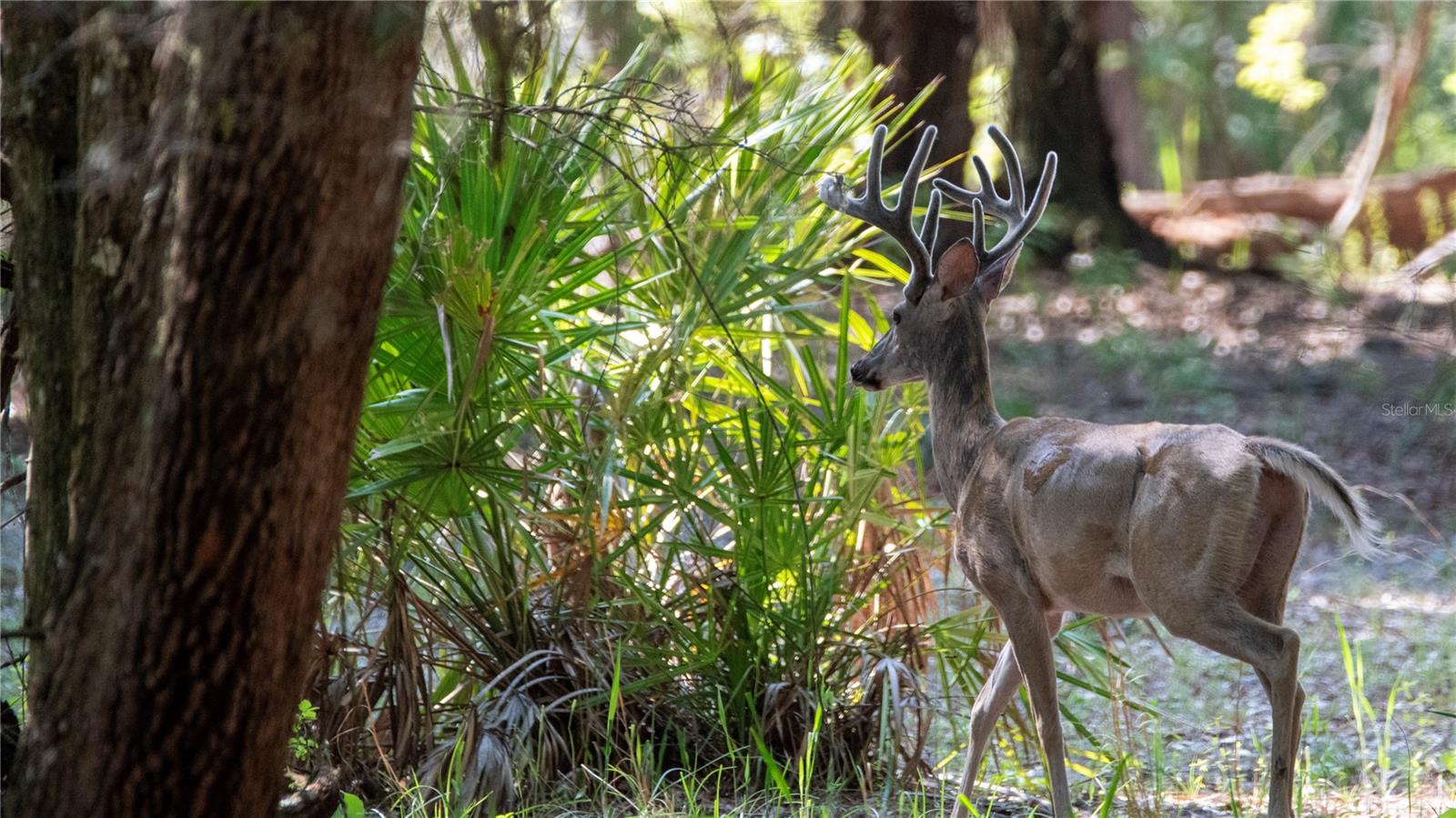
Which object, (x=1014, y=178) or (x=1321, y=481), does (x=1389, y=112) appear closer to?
(x=1014, y=178)

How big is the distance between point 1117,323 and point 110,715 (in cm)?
1123

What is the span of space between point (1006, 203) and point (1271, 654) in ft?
6.18

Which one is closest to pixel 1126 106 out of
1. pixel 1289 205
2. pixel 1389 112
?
pixel 1389 112

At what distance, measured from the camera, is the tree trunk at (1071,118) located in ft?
42.3

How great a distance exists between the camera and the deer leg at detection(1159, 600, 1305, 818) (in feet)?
12.1

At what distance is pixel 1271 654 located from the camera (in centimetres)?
369

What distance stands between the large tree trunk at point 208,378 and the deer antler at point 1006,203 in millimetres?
2335

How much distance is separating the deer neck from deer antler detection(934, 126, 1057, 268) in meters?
0.23

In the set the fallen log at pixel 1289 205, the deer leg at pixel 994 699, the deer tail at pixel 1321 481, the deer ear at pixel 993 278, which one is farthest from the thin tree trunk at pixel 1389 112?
the deer tail at pixel 1321 481

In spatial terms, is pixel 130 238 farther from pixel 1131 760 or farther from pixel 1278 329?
pixel 1278 329

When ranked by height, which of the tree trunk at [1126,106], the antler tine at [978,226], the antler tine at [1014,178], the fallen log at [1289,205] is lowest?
the antler tine at [978,226]

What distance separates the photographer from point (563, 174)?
4828mm

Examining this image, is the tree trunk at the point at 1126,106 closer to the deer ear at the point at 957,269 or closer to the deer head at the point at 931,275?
the deer head at the point at 931,275

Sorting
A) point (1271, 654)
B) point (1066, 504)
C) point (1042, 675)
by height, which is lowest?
point (1042, 675)
